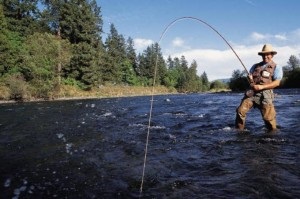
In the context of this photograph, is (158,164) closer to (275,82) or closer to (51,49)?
(275,82)

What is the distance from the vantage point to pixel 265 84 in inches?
364

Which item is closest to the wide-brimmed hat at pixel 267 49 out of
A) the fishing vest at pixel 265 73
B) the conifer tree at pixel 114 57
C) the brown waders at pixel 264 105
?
the fishing vest at pixel 265 73

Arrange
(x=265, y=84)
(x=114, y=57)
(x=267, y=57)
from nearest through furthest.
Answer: (x=267, y=57)
(x=265, y=84)
(x=114, y=57)

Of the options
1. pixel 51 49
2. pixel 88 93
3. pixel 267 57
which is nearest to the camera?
pixel 267 57

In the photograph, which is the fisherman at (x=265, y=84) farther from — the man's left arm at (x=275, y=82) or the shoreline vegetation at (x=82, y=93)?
the shoreline vegetation at (x=82, y=93)

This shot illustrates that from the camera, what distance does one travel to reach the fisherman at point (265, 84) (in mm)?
9008

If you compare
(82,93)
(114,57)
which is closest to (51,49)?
(82,93)

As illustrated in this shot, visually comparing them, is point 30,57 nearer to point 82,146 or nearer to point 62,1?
point 62,1

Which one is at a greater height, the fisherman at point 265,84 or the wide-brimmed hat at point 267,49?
the wide-brimmed hat at point 267,49

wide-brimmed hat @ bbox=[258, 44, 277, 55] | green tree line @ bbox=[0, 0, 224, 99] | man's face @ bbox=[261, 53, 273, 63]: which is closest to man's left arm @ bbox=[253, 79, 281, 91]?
man's face @ bbox=[261, 53, 273, 63]

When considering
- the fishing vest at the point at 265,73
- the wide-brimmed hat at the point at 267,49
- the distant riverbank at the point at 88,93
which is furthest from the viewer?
the distant riverbank at the point at 88,93

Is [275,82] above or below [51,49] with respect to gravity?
below

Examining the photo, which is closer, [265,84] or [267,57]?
[267,57]

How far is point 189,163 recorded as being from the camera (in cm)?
646
